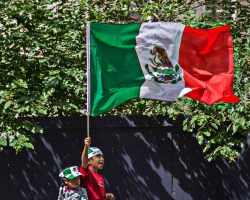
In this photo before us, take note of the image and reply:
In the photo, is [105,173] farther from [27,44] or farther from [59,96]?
[27,44]

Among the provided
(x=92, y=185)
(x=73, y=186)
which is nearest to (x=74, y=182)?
(x=73, y=186)

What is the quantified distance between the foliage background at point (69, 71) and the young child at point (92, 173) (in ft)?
5.05

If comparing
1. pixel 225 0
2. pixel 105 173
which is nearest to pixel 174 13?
pixel 225 0

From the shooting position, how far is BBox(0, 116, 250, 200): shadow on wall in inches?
460

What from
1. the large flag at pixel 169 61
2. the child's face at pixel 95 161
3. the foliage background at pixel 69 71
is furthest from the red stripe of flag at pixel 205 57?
the child's face at pixel 95 161

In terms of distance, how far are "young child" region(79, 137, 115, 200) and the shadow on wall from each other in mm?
2049

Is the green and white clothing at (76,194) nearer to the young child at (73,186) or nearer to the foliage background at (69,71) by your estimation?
the young child at (73,186)

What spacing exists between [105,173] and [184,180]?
3.74 ft

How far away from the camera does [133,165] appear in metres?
11.7

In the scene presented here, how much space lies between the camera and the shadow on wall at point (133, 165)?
1167 centimetres

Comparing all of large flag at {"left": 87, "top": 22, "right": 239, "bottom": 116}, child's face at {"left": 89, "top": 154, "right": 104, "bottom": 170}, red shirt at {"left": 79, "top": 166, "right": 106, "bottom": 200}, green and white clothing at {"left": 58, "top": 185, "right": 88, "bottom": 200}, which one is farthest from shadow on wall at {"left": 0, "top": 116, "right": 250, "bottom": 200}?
green and white clothing at {"left": 58, "top": 185, "right": 88, "bottom": 200}

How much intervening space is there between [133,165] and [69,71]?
1.63 meters

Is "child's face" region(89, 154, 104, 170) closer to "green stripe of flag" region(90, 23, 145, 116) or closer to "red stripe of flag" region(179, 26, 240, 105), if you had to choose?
"green stripe of flag" region(90, 23, 145, 116)

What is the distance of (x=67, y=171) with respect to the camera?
9.29m
